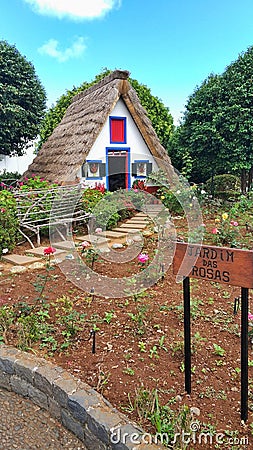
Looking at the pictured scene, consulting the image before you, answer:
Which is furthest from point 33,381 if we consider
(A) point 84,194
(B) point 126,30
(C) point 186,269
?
(B) point 126,30

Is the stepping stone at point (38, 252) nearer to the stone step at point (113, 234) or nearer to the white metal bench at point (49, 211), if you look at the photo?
the white metal bench at point (49, 211)

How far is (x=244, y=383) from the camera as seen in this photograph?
1.91 metres

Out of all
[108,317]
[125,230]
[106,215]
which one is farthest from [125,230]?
[108,317]

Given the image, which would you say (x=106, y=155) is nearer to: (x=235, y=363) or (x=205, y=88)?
(x=205, y=88)

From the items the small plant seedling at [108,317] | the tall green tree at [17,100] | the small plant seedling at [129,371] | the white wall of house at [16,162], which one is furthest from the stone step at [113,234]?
the white wall of house at [16,162]

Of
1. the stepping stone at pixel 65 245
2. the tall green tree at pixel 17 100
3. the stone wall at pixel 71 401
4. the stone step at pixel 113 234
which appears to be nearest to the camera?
the stone wall at pixel 71 401

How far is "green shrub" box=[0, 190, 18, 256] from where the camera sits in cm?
504

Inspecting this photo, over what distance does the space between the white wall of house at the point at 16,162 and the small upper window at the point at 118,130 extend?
654 centimetres

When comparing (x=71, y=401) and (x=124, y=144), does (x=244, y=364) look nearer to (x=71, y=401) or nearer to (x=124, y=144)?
(x=71, y=401)

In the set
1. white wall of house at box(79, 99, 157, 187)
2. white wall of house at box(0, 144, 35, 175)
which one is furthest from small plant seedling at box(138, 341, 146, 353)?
white wall of house at box(0, 144, 35, 175)

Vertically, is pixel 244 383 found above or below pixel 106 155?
below

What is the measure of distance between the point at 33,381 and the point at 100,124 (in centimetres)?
761

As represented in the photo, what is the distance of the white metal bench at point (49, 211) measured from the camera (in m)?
5.52

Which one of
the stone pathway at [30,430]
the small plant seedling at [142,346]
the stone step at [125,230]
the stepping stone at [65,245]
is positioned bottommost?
the stone pathway at [30,430]
